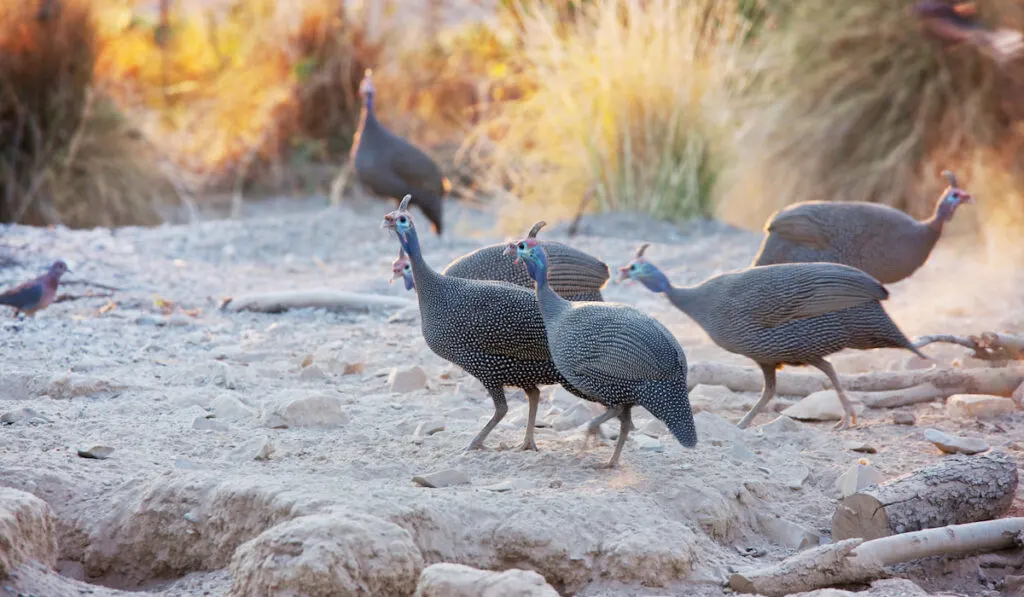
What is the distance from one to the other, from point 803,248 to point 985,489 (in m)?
2.02

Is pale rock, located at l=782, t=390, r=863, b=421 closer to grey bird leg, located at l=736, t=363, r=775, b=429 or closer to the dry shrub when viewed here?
grey bird leg, located at l=736, t=363, r=775, b=429

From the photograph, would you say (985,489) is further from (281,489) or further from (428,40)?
(428,40)

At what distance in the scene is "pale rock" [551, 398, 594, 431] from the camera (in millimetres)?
4203

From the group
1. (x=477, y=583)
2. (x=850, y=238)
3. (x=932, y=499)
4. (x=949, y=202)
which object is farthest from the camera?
(x=949, y=202)

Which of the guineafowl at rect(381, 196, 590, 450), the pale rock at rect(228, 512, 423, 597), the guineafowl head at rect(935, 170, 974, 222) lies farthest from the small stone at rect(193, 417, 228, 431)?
the guineafowl head at rect(935, 170, 974, 222)

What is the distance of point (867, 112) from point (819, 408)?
18.2ft

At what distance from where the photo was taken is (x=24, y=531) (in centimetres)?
281

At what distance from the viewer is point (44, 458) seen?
333cm

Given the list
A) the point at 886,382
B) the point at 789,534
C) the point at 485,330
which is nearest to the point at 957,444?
the point at 886,382

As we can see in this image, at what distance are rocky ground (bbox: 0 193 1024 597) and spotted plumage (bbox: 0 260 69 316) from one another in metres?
0.10

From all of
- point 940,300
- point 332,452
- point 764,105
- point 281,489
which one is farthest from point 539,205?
point 281,489

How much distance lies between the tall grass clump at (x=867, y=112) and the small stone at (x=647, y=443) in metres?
5.50

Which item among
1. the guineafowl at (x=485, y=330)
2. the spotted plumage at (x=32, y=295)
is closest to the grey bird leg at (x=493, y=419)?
the guineafowl at (x=485, y=330)

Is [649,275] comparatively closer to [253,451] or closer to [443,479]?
[443,479]
